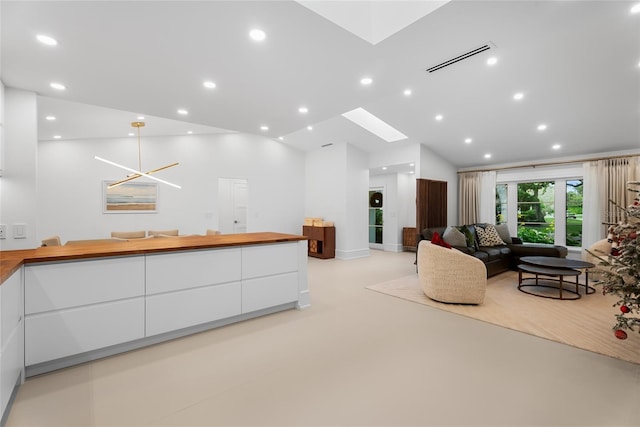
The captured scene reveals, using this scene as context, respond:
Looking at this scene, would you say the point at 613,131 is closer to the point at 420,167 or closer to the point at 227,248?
the point at 420,167

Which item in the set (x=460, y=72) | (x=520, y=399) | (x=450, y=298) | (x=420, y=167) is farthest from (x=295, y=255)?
(x=420, y=167)

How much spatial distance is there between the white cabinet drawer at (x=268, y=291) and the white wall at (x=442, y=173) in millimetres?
4593

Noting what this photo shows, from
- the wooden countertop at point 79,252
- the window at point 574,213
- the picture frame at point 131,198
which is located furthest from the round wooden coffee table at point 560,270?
the picture frame at point 131,198

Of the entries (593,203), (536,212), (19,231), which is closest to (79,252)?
(19,231)

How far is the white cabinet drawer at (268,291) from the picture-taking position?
10.5 feet

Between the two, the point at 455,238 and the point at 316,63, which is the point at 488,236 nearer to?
the point at 455,238

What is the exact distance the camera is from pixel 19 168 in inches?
117

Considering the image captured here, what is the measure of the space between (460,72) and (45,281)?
5.12m

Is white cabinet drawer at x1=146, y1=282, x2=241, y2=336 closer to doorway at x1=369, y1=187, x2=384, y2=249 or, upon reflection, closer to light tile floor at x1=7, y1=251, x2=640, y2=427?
light tile floor at x1=7, y1=251, x2=640, y2=427

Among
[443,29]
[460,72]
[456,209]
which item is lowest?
[456,209]

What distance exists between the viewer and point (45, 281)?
2143 millimetres

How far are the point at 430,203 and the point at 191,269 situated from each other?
5674 mm

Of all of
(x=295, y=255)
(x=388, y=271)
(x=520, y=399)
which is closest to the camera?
A: (x=520, y=399)

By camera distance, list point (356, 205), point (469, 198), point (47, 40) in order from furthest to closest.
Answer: point (469, 198), point (356, 205), point (47, 40)
